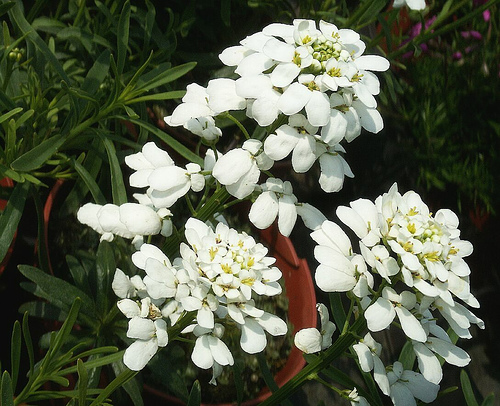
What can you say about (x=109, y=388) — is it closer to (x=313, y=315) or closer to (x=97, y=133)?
(x=97, y=133)

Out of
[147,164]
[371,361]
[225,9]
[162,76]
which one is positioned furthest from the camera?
[225,9]

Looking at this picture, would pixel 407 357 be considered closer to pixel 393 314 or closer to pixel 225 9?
pixel 393 314

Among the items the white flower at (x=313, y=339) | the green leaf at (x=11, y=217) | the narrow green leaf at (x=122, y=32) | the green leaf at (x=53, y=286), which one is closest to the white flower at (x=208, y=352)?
the white flower at (x=313, y=339)

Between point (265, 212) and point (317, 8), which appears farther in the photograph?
point (317, 8)

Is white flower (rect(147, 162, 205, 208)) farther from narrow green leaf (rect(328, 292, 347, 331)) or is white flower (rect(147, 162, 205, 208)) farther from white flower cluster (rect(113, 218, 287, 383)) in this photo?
narrow green leaf (rect(328, 292, 347, 331))

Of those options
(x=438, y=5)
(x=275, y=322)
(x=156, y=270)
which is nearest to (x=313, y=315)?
(x=275, y=322)

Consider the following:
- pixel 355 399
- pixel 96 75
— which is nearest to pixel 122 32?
pixel 96 75
